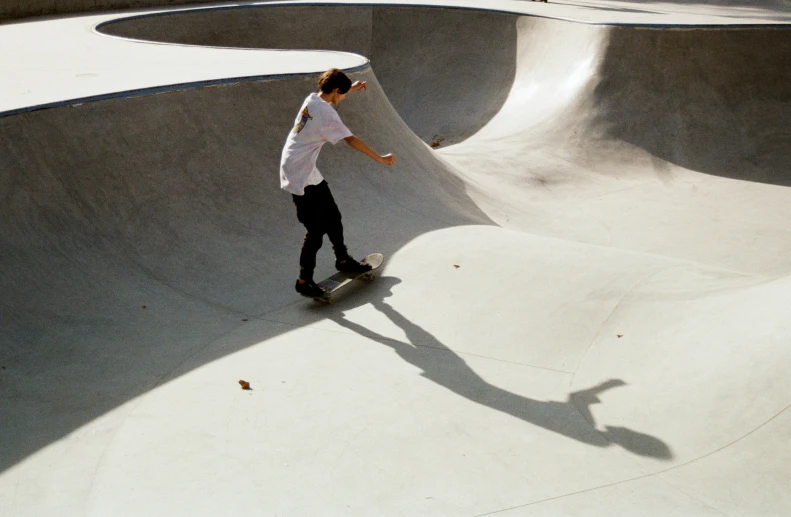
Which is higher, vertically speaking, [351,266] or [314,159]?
[314,159]

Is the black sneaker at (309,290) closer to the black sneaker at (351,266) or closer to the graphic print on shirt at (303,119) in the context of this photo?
the black sneaker at (351,266)

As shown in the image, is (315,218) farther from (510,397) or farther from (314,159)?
(510,397)

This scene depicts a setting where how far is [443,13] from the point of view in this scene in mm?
13945

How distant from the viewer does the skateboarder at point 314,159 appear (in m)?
4.78

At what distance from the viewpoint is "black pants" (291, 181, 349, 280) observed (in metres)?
5.04

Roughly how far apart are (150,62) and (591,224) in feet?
17.6

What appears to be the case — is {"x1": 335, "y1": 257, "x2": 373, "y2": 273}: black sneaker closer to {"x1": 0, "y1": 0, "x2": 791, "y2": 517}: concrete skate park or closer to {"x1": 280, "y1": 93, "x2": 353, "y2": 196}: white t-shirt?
{"x1": 0, "y1": 0, "x2": 791, "y2": 517}: concrete skate park

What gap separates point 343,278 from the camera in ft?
18.0

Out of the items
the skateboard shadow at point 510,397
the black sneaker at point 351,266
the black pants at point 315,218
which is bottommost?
the skateboard shadow at point 510,397

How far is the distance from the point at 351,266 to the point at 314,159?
90cm

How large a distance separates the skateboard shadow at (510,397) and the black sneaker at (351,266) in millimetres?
436

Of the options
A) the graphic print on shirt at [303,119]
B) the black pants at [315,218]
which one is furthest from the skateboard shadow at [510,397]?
the graphic print on shirt at [303,119]

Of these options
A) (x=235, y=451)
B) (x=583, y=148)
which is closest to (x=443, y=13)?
(x=583, y=148)

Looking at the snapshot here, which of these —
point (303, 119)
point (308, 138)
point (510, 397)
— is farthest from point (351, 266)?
point (510, 397)
